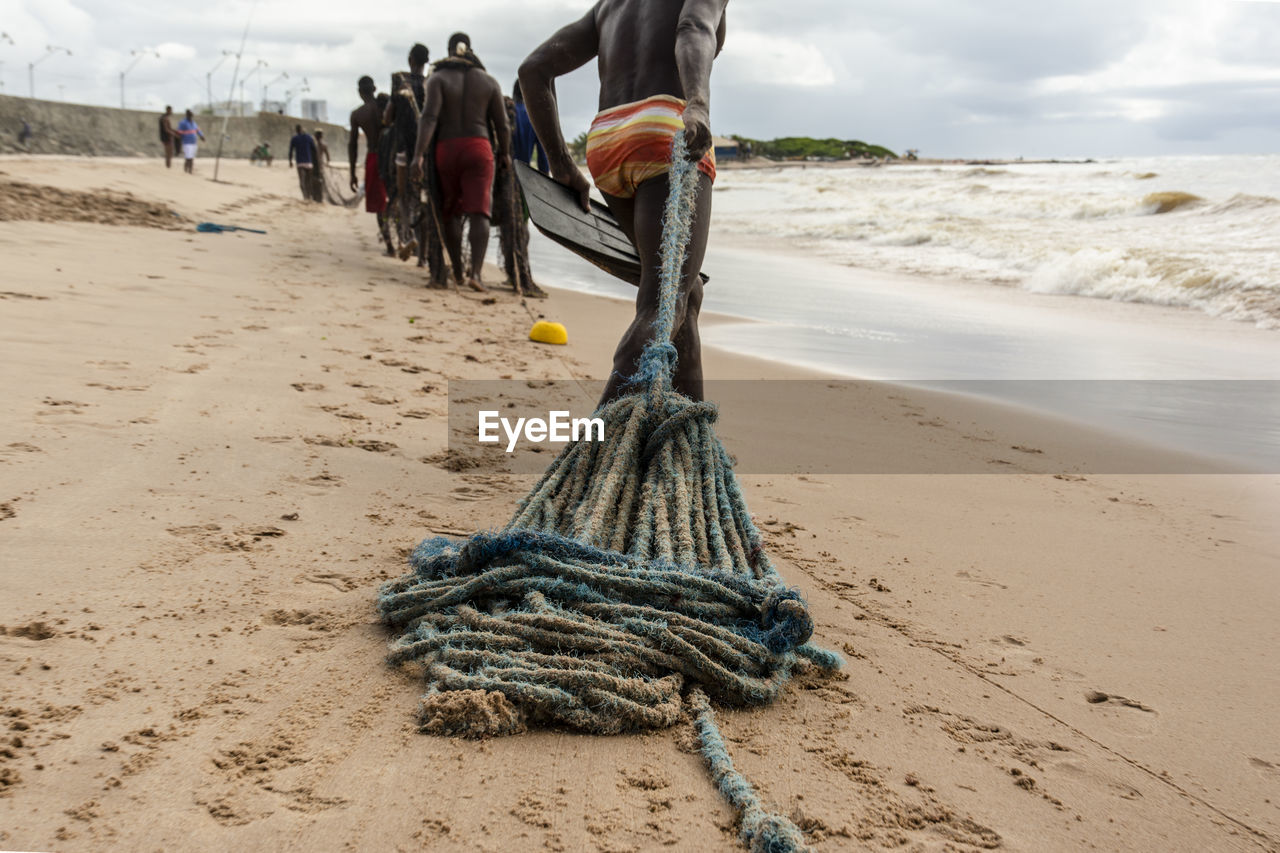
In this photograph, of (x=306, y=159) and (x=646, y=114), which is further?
(x=306, y=159)

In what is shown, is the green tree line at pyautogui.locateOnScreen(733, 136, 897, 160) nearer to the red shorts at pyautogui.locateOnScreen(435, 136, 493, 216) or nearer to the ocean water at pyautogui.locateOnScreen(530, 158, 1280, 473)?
the ocean water at pyautogui.locateOnScreen(530, 158, 1280, 473)

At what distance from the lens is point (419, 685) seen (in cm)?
A: 172

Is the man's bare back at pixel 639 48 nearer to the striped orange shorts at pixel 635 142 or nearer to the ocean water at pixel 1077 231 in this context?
the striped orange shorts at pixel 635 142

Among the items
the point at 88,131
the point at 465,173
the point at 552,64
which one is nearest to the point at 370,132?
the point at 465,173

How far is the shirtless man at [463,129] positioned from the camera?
7.14 meters

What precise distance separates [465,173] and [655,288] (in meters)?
5.18

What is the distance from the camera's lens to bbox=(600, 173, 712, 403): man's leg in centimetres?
261

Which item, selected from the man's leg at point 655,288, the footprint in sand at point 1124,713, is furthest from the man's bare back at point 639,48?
the footprint in sand at point 1124,713

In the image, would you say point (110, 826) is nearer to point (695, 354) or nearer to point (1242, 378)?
point (695, 354)

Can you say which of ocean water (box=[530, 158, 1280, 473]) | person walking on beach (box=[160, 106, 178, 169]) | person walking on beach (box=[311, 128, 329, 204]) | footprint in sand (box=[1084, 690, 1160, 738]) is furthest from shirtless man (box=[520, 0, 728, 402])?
person walking on beach (box=[160, 106, 178, 169])

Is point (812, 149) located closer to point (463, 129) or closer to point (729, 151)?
point (729, 151)

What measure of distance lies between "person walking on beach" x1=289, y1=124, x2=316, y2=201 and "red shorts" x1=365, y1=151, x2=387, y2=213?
32.3 feet

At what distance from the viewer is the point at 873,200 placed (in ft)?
82.4

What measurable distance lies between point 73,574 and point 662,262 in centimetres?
169
